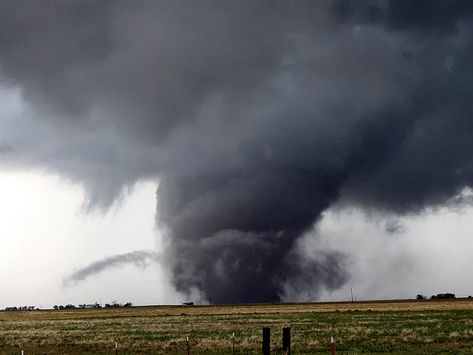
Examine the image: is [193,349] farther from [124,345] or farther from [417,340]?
[417,340]

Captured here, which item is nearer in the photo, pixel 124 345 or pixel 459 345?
pixel 459 345

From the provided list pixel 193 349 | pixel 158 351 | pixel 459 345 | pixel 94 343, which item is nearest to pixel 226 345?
pixel 193 349

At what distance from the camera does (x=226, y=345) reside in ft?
133

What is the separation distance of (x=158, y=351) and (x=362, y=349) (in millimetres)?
14334

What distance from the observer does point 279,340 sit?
143ft

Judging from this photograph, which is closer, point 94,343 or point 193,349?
point 193,349

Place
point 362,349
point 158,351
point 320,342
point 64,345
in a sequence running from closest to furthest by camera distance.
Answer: point 362,349 → point 158,351 → point 320,342 → point 64,345

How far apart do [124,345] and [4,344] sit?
44.3 feet

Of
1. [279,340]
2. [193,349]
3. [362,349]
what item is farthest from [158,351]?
[362,349]

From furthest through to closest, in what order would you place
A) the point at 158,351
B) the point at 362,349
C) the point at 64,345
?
the point at 64,345 < the point at 158,351 < the point at 362,349

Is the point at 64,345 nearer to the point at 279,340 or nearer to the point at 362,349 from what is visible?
the point at 279,340

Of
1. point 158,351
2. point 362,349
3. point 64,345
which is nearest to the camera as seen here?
point 362,349

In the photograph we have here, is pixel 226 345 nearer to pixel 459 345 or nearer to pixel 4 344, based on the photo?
pixel 459 345

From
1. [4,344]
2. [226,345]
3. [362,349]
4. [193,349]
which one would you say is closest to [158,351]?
[193,349]
